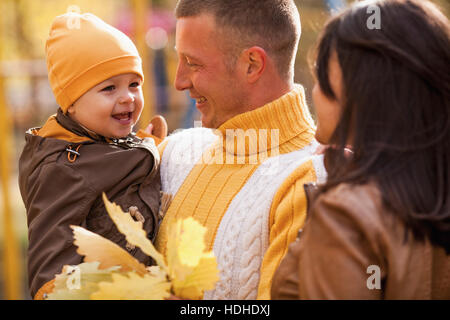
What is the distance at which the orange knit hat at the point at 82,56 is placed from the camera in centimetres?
231

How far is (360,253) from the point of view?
140 cm

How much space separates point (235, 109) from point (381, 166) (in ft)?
3.35

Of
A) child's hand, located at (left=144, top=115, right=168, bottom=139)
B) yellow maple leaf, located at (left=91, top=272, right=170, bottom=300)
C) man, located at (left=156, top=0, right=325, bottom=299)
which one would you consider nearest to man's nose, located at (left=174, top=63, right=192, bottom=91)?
man, located at (left=156, top=0, right=325, bottom=299)

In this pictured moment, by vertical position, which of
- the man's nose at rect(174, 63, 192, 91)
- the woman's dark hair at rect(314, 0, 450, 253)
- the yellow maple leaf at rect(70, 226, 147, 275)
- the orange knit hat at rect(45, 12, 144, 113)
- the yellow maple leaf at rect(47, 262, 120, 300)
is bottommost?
the yellow maple leaf at rect(47, 262, 120, 300)

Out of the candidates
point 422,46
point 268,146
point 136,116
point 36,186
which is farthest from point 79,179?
point 422,46

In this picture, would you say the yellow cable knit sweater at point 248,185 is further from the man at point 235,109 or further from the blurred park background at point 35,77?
the blurred park background at point 35,77

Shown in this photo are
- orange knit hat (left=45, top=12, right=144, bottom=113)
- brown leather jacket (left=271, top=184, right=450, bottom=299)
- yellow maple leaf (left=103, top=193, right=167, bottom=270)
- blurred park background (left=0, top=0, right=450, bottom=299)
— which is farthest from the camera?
blurred park background (left=0, top=0, right=450, bottom=299)

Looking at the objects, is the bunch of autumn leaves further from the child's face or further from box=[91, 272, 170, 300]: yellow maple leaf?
the child's face

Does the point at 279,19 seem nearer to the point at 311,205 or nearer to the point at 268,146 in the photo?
Answer: the point at 268,146

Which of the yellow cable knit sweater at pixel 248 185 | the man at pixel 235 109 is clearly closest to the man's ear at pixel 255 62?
the man at pixel 235 109

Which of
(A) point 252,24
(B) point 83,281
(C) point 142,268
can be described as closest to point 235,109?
(A) point 252,24

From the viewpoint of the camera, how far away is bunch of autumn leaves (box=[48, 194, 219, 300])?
1.60 m

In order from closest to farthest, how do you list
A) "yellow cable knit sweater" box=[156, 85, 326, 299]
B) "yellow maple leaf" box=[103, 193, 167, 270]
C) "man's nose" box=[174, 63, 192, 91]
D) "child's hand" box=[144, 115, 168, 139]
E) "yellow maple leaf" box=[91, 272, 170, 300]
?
"yellow maple leaf" box=[91, 272, 170, 300] < "yellow maple leaf" box=[103, 193, 167, 270] < "yellow cable knit sweater" box=[156, 85, 326, 299] < "man's nose" box=[174, 63, 192, 91] < "child's hand" box=[144, 115, 168, 139]
